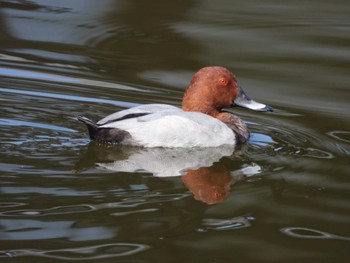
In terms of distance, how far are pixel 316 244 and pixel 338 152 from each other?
6.17ft

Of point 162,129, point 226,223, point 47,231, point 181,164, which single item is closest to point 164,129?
point 162,129

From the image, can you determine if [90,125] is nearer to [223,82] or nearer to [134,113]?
[134,113]

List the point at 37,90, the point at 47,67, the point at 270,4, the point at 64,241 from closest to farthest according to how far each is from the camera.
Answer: the point at 64,241
the point at 37,90
the point at 47,67
the point at 270,4

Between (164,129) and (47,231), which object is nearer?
(47,231)

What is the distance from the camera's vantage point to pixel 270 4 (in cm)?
1016

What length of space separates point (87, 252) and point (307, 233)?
1.13 m

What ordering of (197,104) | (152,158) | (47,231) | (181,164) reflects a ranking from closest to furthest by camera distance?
(47,231)
(181,164)
(152,158)
(197,104)

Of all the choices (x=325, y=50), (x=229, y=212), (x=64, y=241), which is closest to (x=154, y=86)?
(x=325, y=50)

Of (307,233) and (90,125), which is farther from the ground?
(90,125)

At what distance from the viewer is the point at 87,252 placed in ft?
14.0

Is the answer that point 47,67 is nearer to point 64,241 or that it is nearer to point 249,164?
point 249,164

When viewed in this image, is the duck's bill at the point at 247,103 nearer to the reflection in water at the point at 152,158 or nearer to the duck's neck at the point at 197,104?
the duck's neck at the point at 197,104

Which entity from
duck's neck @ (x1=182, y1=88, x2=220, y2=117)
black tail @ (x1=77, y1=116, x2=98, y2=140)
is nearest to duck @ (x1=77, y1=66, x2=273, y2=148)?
black tail @ (x1=77, y1=116, x2=98, y2=140)

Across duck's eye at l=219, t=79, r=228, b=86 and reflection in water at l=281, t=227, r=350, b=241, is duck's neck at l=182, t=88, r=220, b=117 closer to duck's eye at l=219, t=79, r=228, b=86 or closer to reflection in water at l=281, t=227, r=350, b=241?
duck's eye at l=219, t=79, r=228, b=86
